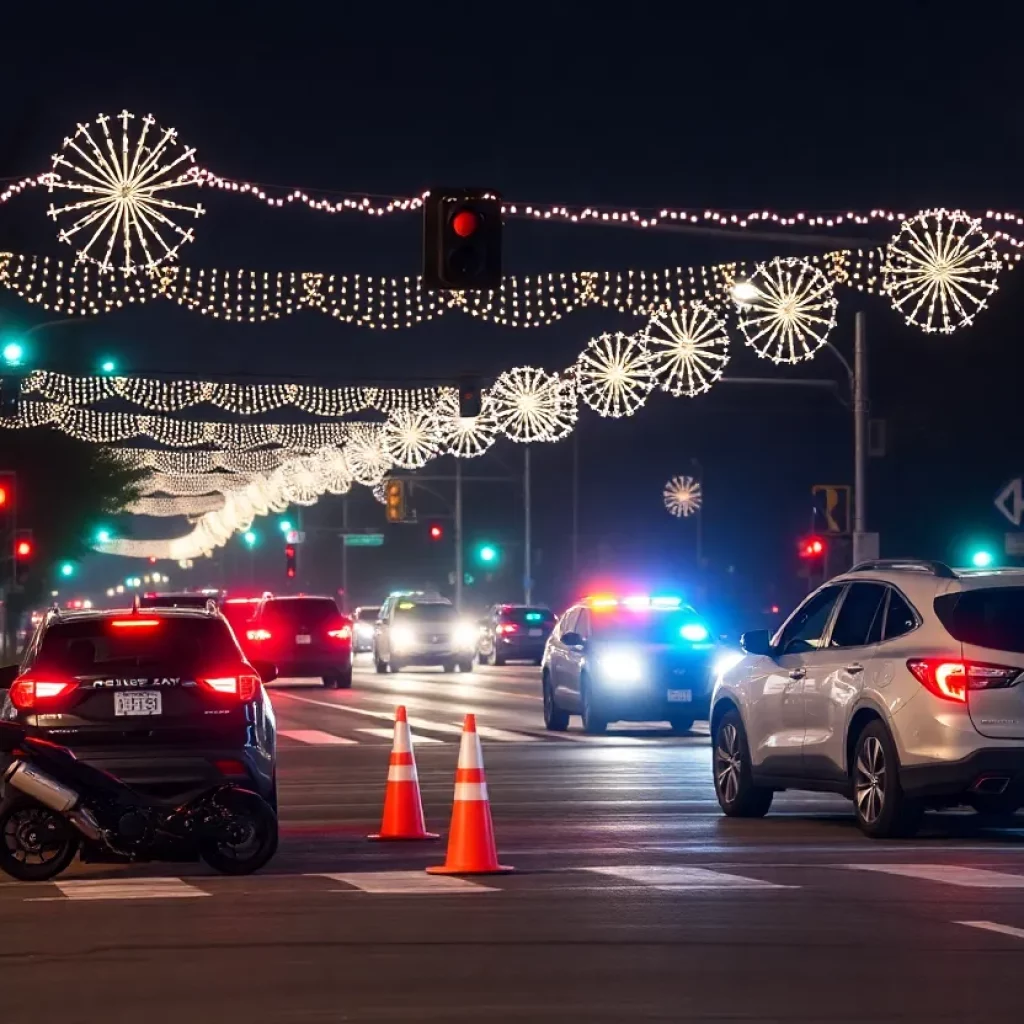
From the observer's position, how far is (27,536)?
56969mm

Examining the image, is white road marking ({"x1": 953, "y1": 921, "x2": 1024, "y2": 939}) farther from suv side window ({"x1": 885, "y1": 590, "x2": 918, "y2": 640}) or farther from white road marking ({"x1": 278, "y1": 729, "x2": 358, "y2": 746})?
white road marking ({"x1": 278, "y1": 729, "x2": 358, "y2": 746})

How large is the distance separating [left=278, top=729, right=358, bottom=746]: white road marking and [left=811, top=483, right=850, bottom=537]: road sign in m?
12.8

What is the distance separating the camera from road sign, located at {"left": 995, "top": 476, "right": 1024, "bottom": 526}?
3188 cm

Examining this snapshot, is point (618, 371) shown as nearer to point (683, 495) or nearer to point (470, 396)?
point (470, 396)

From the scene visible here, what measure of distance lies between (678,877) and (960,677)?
120 inches

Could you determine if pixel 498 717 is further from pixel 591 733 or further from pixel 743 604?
pixel 743 604

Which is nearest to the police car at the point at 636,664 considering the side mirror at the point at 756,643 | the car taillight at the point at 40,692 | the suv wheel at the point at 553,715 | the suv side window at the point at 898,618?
the suv wheel at the point at 553,715

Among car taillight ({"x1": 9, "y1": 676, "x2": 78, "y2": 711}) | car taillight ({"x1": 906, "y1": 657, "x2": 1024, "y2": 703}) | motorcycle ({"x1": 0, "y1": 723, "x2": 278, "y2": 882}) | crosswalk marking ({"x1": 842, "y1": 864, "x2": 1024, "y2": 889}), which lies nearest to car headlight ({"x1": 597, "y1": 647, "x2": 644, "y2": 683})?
car taillight ({"x1": 906, "y1": 657, "x2": 1024, "y2": 703})

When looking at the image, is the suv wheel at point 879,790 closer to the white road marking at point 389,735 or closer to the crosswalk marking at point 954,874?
the crosswalk marking at point 954,874

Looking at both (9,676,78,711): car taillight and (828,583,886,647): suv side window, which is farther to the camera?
(828,583,886,647): suv side window

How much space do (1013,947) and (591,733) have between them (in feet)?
68.2

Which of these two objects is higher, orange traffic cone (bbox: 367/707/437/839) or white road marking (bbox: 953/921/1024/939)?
orange traffic cone (bbox: 367/707/437/839)

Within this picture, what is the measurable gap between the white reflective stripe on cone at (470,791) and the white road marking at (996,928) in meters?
3.57

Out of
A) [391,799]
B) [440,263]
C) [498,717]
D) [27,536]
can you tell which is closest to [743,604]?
[27,536]
